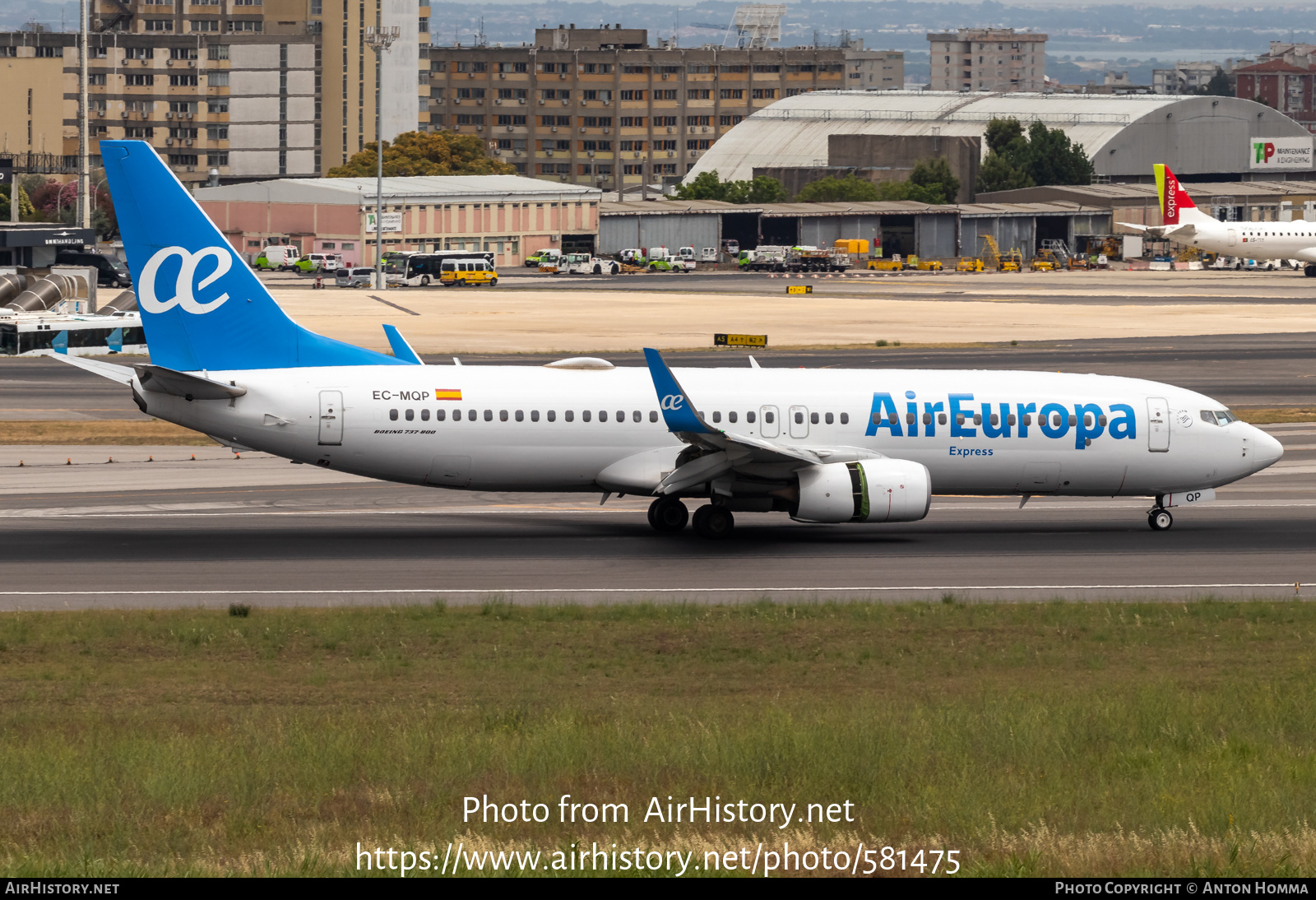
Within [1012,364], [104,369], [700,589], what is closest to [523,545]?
[700,589]

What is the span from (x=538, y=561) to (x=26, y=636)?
39.2 feet

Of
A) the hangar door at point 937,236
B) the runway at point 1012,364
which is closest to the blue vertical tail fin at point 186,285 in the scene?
the runway at point 1012,364

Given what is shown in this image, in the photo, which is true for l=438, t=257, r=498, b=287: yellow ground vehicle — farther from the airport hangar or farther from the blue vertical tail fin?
the blue vertical tail fin

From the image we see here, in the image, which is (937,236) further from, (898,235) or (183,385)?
(183,385)

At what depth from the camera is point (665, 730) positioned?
1855 cm

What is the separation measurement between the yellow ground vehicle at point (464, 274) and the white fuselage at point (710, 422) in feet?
334

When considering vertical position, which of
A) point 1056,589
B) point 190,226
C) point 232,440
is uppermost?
point 190,226

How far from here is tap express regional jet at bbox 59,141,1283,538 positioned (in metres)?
35.8

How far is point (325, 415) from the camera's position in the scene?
3597cm

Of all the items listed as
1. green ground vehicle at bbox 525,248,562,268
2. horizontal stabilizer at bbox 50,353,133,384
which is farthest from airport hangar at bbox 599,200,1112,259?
horizontal stabilizer at bbox 50,353,133,384

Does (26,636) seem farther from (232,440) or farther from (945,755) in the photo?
(945,755)

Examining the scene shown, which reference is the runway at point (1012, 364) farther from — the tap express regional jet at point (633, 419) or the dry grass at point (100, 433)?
the tap express regional jet at point (633, 419)

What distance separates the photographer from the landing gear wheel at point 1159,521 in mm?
39812

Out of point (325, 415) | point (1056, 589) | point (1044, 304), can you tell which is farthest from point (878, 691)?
point (1044, 304)
